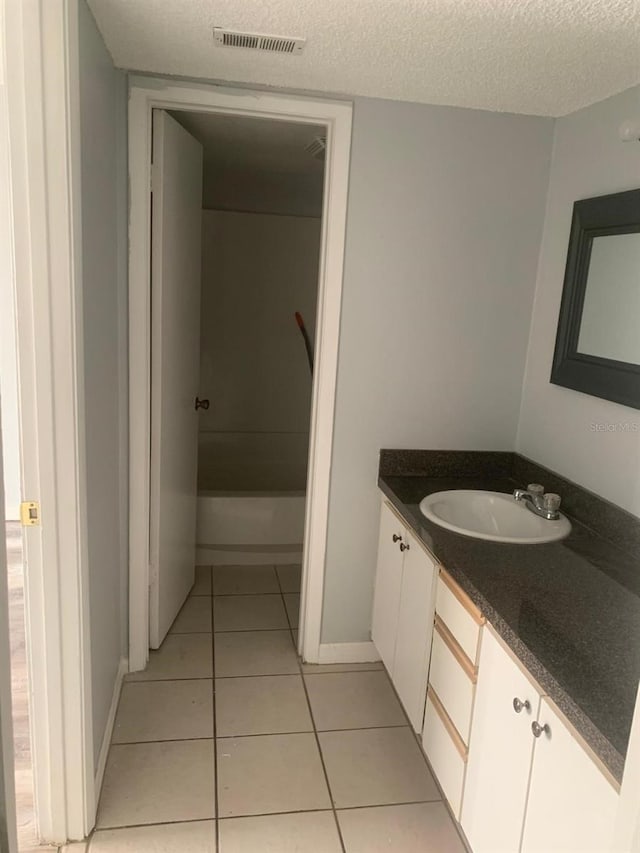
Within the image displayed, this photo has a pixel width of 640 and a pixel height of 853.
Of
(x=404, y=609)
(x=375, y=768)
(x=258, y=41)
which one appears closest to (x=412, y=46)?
(x=258, y=41)

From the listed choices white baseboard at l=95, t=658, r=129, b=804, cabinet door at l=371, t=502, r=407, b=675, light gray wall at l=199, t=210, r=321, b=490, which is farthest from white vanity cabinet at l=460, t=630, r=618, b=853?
light gray wall at l=199, t=210, r=321, b=490

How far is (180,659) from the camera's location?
2.58 m

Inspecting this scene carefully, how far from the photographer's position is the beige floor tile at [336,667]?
8.46 ft

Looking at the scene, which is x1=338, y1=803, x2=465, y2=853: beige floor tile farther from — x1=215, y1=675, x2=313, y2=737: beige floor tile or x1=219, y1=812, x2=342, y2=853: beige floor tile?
x1=215, y1=675, x2=313, y2=737: beige floor tile

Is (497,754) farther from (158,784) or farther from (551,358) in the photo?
(551,358)

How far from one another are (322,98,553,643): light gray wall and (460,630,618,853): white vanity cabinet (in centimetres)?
105

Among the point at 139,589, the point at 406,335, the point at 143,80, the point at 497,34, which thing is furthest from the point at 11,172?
the point at 139,589

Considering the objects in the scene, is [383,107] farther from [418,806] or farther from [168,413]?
[418,806]

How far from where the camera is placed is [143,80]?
81.7 inches

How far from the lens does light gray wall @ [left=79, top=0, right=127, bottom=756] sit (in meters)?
1.66

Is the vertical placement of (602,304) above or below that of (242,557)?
above

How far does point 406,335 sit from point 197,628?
153 centimetres

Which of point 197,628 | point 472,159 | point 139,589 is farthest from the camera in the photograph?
point 197,628

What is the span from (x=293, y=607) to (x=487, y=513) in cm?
122
